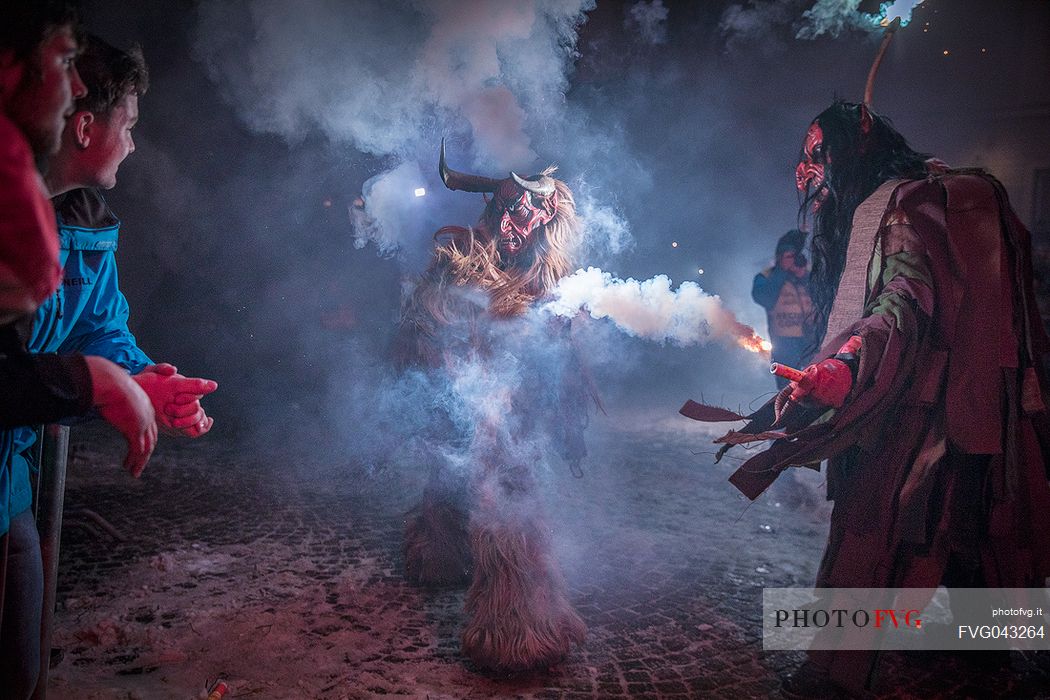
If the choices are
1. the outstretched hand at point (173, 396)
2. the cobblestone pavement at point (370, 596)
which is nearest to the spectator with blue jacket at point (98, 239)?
the outstretched hand at point (173, 396)

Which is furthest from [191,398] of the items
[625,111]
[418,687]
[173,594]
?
[625,111]

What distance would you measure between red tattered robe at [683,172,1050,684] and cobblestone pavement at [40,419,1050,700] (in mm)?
769

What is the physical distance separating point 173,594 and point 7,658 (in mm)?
2533

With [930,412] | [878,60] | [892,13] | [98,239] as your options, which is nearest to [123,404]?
[98,239]

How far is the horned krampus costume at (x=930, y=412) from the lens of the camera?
2.87 m

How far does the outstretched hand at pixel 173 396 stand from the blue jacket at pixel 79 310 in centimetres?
16

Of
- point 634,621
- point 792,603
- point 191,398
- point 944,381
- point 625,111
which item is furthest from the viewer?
point 625,111

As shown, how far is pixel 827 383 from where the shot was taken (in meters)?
Result: 2.78

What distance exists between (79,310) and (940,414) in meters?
3.76

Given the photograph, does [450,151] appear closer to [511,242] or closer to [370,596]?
[511,242]

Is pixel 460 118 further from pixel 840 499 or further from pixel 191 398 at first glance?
pixel 840 499

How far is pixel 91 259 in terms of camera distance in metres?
2.00

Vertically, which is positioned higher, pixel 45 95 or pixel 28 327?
pixel 45 95

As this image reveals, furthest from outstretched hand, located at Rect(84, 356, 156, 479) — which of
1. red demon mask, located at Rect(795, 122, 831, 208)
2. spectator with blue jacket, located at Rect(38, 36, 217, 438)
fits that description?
red demon mask, located at Rect(795, 122, 831, 208)
